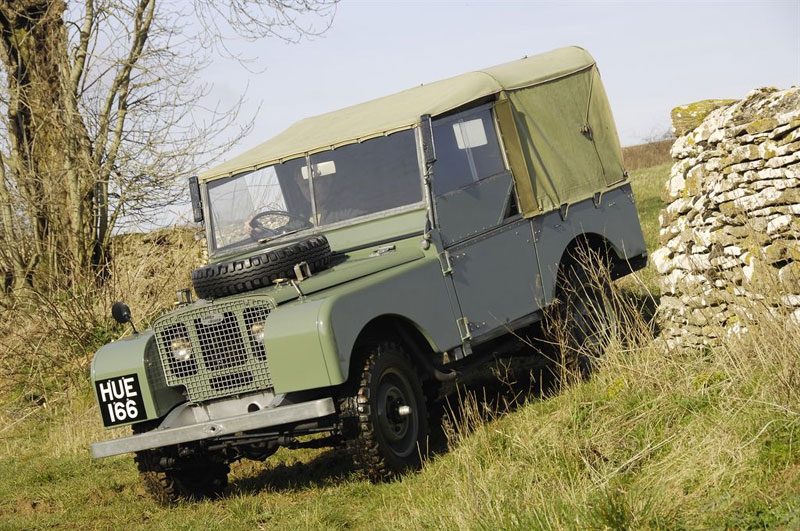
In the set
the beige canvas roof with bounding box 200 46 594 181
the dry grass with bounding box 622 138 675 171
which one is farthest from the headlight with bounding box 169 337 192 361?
the dry grass with bounding box 622 138 675 171

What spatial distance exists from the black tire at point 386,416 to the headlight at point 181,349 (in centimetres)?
114

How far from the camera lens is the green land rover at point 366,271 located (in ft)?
20.1

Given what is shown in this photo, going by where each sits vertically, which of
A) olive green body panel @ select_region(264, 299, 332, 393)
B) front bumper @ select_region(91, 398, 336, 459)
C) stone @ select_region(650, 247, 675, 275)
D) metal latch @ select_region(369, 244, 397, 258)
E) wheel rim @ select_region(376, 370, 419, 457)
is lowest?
wheel rim @ select_region(376, 370, 419, 457)

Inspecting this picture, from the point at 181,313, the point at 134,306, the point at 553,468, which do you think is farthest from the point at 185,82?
the point at 553,468

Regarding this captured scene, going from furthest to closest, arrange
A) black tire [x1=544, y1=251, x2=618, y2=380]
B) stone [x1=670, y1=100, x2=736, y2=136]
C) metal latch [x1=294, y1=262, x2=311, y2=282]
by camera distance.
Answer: stone [x1=670, y1=100, x2=736, y2=136] → black tire [x1=544, y1=251, x2=618, y2=380] → metal latch [x1=294, y1=262, x2=311, y2=282]

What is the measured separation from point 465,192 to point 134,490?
132 inches

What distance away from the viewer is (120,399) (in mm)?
6641

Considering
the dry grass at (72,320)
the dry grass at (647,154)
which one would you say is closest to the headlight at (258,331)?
the dry grass at (72,320)

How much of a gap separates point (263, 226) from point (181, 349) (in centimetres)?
137

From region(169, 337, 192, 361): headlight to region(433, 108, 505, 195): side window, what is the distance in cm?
200

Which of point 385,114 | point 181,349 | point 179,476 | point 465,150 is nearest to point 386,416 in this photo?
point 181,349

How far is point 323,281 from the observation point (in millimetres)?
6355

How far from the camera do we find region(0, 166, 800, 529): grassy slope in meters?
4.40

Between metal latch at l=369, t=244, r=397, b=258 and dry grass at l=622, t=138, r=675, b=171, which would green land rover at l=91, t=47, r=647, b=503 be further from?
dry grass at l=622, t=138, r=675, b=171
